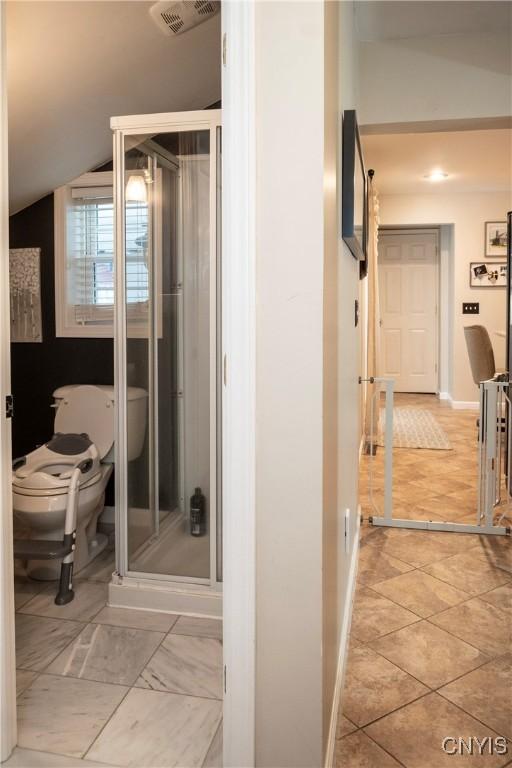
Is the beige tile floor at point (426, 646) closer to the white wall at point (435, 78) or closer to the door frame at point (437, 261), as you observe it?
the white wall at point (435, 78)

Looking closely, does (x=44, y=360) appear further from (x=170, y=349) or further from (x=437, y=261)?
(x=437, y=261)

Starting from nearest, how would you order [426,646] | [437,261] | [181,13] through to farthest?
[426,646], [181,13], [437,261]

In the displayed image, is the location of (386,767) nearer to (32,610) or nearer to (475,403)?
(32,610)

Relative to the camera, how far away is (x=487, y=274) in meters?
7.25

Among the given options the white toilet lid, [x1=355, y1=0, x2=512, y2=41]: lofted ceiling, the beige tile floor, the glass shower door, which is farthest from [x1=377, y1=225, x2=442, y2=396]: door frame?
the glass shower door

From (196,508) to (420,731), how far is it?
1.22 meters

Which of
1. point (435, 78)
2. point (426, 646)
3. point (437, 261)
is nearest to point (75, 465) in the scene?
point (426, 646)

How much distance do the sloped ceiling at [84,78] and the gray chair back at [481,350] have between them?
2836mm

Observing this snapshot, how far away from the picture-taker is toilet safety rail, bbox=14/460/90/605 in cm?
254

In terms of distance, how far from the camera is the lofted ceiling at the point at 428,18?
272 centimetres

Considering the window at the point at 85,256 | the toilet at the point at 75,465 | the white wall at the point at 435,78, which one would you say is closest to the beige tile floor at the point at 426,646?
the toilet at the point at 75,465

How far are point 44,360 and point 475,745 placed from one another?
2920 millimetres

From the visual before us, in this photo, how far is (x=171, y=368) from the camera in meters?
2.62

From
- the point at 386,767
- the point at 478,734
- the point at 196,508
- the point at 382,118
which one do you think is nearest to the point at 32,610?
the point at 196,508
